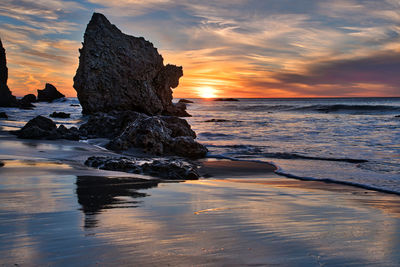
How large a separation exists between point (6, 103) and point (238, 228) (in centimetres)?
4197

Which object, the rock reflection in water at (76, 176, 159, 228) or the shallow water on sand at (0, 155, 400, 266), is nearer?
the shallow water on sand at (0, 155, 400, 266)

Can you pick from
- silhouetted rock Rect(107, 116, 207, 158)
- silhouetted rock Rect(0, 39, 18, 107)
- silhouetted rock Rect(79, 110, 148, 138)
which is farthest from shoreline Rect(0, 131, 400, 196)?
silhouetted rock Rect(0, 39, 18, 107)

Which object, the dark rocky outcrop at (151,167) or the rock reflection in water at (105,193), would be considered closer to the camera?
the rock reflection in water at (105,193)

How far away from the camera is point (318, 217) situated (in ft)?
8.39

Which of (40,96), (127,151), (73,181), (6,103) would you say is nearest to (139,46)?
(127,151)

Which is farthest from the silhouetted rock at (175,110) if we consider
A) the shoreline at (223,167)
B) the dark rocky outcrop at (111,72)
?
the shoreline at (223,167)

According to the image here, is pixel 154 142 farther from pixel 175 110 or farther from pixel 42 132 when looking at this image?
pixel 175 110

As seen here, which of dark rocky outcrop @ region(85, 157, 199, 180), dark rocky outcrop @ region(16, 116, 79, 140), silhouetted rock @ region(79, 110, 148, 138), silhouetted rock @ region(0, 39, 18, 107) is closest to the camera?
dark rocky outcrop @ region(85, 157, 199, 180)

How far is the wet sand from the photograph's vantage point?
1645 millimetres

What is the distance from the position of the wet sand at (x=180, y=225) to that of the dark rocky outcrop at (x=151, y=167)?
670mm

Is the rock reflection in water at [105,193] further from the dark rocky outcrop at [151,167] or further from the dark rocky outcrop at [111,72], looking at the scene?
the dark rocky outcrop at [111,72]

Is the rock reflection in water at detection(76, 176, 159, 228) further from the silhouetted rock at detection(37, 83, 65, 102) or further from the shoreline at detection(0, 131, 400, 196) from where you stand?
the silhouetted rock at detection(37, 83, 65, 102)

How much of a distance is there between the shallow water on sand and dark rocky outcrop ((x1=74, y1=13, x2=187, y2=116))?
17.8 metres

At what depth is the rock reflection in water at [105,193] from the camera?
98.9 inches
